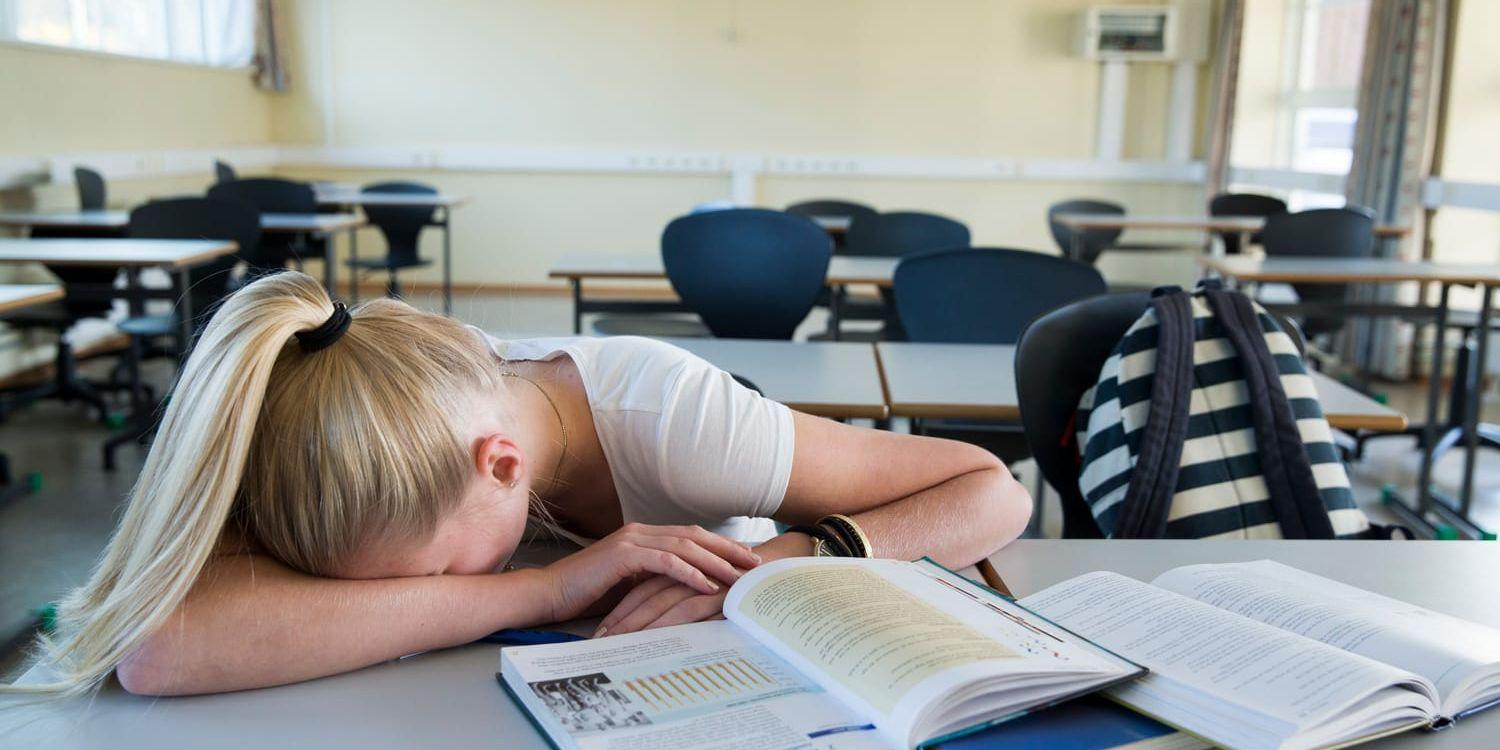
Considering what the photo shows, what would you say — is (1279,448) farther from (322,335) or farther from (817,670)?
(322,335)

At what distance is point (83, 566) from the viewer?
294 centimetres

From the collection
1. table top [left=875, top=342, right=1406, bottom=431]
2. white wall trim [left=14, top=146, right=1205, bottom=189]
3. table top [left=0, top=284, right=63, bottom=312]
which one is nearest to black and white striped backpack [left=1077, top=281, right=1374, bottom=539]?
table top [left=875, top=342, right=1406, bottom=431]

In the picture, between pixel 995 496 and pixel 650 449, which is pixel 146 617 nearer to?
pixel 650 449

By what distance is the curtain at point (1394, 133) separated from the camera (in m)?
5.53

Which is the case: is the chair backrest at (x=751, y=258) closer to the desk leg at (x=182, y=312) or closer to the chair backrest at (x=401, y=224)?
the desk leg at (x=182, y=312)

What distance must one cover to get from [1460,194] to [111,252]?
5.50 m

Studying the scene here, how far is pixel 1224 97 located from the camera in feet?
24.6

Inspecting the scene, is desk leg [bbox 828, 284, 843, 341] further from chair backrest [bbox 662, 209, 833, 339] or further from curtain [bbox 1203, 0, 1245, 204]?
curtain [bbox 1203, 0, 1245, 204]

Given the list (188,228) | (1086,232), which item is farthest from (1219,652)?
(1086,232)

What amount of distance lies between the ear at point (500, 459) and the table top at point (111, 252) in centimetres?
301

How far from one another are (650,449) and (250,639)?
0.41 meters

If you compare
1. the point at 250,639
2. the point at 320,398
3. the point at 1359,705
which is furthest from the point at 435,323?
the point at 1359,705

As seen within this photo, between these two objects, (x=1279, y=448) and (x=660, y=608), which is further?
(x=1279, y=448)

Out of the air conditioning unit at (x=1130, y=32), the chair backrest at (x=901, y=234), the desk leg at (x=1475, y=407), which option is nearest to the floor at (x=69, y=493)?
the desk leg at (x=1475, y=407)
